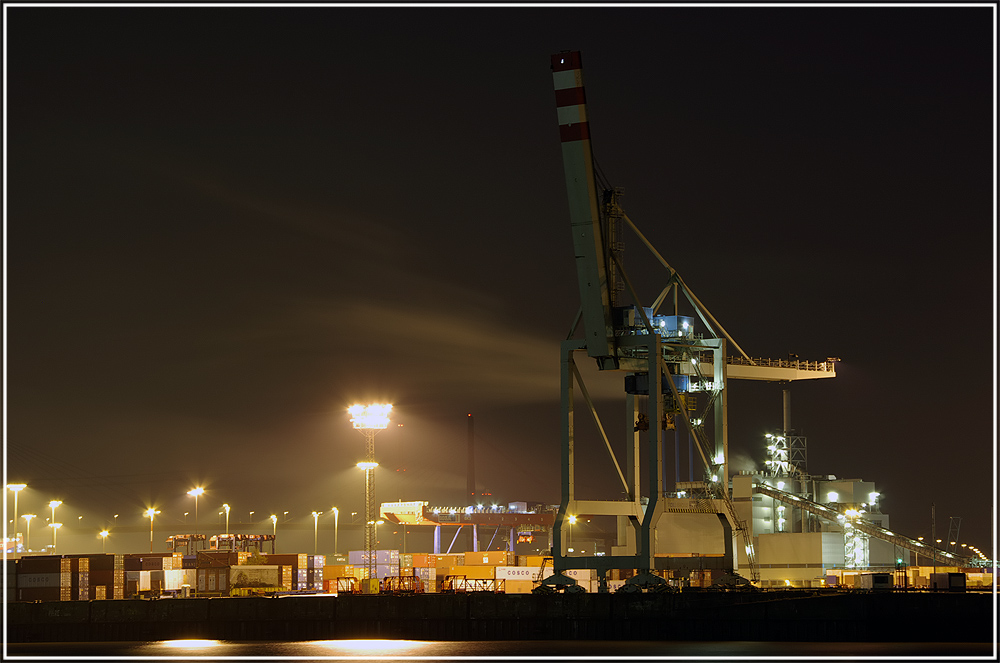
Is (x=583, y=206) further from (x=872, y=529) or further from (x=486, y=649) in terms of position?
(x=872, y=529)

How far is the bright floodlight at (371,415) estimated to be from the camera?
65.4 meters

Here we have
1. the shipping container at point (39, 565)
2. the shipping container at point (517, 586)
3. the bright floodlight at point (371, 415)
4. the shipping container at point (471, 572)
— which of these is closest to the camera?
the shipping container at point (39, 565)

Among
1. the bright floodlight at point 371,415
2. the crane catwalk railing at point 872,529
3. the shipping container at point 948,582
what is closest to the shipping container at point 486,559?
the bright floodlight at point 371,415

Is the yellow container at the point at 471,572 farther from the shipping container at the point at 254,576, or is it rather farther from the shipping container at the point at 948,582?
the shipping container at the point at 948,582

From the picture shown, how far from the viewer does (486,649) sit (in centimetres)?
4838

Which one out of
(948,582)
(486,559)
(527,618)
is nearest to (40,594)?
(527,618)

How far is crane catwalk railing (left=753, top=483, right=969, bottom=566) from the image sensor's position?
75.4 meters

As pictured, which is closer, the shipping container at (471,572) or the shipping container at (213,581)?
the shipping container at (213,581)

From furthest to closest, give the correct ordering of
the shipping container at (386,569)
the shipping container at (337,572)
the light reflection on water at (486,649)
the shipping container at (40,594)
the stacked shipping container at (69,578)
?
1. the shipping container at (386,569)
2. the shipping container at (337,572)
3. the stacked shipping container at (69,578)
4. the shipping container at (40,594)
5. the light reflection on water at (486,649)

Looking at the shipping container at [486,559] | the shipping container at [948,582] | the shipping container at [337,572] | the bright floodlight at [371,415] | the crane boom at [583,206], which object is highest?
the crane boom at [583,206]

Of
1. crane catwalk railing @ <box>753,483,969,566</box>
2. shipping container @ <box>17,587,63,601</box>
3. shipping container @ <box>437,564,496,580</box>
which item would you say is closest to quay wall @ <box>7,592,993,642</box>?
shipping container @ <box>17,587,63,601</box>

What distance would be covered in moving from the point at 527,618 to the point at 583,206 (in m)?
17.1

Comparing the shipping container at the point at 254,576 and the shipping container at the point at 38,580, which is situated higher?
the shipping container at the point at 38,580

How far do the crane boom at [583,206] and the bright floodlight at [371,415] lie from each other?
2014 centimetres
